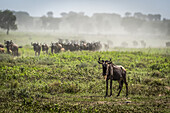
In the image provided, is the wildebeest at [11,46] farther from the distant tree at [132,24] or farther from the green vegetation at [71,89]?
the distant tree at [132,24]

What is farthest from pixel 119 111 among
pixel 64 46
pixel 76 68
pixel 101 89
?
pixel 64 46

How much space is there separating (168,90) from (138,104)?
5.58 m

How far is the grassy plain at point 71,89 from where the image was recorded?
37.7 ft

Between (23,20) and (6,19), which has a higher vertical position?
(23,20)

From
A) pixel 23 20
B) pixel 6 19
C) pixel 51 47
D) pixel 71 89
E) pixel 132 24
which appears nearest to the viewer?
pixel 71 89

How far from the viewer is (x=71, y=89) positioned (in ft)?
50.4

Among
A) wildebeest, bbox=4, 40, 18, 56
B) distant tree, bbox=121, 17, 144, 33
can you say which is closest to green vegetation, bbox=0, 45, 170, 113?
wildebeest, bbox=4, 40, 18, 56

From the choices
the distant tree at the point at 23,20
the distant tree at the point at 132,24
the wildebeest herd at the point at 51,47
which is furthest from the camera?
the distant tree at the point at 132,24

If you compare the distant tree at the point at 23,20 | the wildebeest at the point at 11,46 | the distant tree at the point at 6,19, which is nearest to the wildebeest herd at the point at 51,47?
the wildebeest at the point at 11,46

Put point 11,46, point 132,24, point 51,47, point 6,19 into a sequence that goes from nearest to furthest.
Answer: point 11,46
point 51,47
point 6,19
point 132,24

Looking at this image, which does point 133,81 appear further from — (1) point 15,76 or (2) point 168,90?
(1) point 15,76

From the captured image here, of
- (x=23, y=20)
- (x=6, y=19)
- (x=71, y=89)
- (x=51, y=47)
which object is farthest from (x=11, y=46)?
(x=23, y=20)

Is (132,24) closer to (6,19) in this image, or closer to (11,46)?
(6,19)

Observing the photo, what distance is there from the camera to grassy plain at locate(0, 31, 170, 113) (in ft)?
37.7
